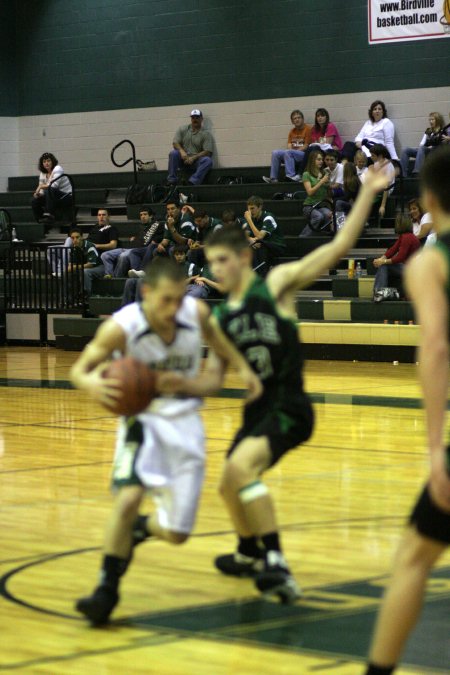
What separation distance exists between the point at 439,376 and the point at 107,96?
65.1 feet

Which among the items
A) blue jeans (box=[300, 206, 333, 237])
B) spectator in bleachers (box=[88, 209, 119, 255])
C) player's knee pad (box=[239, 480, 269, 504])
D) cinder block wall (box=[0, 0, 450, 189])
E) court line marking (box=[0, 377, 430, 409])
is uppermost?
cinder block wall (box=[0, 0, 450, 189])

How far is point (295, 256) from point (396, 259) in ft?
8.28

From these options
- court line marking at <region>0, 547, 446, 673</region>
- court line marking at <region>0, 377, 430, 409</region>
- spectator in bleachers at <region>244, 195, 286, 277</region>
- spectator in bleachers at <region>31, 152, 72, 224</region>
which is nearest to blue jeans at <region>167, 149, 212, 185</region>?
spectator in bleachers at <region>31, 152, 72, 224</region>

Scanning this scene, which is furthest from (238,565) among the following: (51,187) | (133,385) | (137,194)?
(51,187)

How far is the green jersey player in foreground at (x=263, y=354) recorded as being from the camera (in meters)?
4.86

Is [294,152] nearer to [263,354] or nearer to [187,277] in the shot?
[187,277]

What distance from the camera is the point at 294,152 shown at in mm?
18625

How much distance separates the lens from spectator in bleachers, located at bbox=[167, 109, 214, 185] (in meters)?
20.0

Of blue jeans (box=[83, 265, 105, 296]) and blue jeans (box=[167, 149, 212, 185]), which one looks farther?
blue jeans (box=[167, 149, 212, 185])

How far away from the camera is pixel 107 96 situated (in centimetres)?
2220

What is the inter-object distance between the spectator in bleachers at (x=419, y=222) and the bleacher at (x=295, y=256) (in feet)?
3.00

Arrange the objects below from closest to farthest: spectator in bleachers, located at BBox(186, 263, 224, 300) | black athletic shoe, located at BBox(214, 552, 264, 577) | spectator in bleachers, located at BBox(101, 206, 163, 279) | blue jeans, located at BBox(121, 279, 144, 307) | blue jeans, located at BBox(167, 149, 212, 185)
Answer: black athletic shoe, located at BBox(214, 552, 264, 577), spectator in bleachers, located at BBox(186, 263, 224, 300), blue jeans, located at BBox(121, 279, 144, 307), spectator in bleachers, located at BBox(101, 206, 163, 279), blue jeans, located at BBox(167, 149, 212, 185)

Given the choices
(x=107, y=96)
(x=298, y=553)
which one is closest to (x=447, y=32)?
(x=107, y=96)

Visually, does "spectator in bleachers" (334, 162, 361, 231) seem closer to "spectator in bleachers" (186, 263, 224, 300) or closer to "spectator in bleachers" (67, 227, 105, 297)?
"spectator in bleachers" (186, 263, 224, 300)
